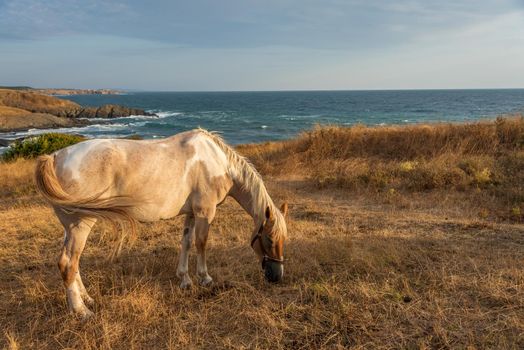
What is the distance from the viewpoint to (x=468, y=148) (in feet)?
40.0

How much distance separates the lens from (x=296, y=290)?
422cm

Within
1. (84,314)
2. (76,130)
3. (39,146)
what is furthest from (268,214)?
(76,130)

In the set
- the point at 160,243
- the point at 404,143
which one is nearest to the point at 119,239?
the point at 160,243

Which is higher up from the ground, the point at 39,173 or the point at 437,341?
the point at 39,173

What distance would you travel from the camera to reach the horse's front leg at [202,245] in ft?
14.0

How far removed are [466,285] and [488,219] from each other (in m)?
3.47

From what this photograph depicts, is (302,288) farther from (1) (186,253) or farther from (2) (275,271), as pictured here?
(1) (186,253)

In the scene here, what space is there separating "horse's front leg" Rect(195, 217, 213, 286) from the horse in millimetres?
11

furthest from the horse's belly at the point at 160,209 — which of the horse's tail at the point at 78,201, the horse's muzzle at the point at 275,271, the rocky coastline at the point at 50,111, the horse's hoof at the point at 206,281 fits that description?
the rocky coastline at the point at 50,111

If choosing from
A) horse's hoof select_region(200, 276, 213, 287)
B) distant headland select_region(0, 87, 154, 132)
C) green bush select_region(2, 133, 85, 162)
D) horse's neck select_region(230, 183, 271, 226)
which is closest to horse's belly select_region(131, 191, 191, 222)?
horse's neck select_region(230, 183, 271, 226)

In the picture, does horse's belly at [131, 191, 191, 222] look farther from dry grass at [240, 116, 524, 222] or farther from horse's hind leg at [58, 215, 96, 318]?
dry grass at [240, 116, 524, 222]

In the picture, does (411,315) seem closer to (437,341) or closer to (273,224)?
(437,341)

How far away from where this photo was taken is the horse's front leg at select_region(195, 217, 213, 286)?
4279mm

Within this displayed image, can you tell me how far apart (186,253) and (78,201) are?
141cm
